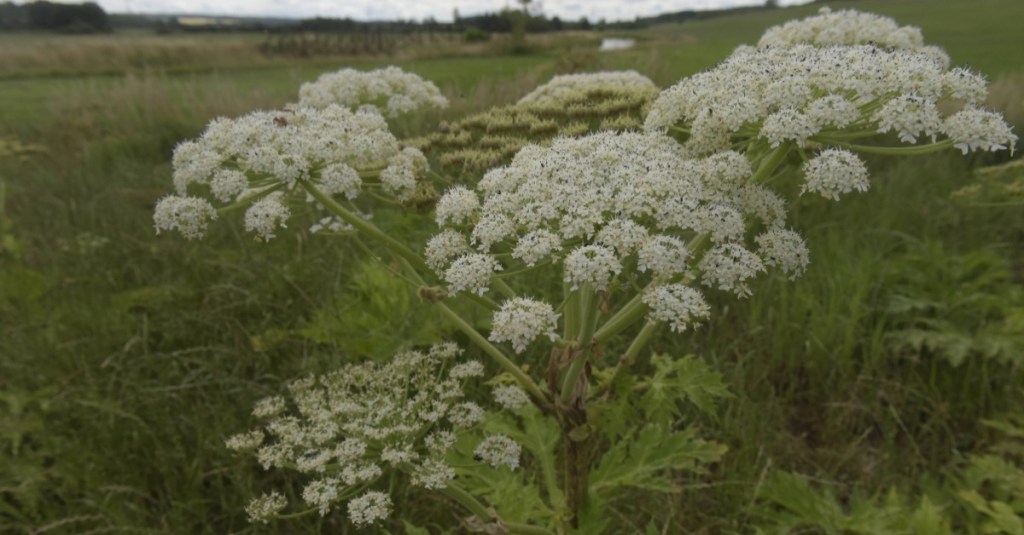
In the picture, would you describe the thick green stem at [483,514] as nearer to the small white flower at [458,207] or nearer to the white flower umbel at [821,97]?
the small white flower at [458,207]

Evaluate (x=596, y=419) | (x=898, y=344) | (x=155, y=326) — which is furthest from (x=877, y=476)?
(x=155, y=326)

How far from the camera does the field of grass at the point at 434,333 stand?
14.5ft

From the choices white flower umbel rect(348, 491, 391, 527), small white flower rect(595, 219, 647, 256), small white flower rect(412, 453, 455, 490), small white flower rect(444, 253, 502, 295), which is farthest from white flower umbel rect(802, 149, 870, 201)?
white flower umbel rect(348, 491, 391, 527)

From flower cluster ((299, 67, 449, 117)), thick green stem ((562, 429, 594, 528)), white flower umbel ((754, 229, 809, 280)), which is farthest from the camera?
flower cluster ((299, 67, 449, 117))

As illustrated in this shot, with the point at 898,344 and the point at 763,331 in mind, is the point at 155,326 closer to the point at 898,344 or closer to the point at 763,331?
the point at 763,331

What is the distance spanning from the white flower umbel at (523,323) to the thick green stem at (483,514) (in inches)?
41.9

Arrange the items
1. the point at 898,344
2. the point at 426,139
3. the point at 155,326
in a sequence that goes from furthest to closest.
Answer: the point at 155,326 < the point at 898,344 < the point at 426,139

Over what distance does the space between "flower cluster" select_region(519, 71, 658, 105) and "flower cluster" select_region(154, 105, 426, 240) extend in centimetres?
118

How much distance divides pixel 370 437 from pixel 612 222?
1.48 m

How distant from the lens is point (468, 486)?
12.6 ft

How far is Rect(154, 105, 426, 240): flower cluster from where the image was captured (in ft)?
9.57

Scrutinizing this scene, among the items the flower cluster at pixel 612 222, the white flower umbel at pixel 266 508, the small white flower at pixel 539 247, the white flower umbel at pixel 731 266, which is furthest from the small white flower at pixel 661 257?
the white flower umbel at pixel 266 508

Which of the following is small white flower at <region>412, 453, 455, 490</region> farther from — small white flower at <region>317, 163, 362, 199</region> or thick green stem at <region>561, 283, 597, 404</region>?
small white flower at <region>317, 163, 362, 199</region>

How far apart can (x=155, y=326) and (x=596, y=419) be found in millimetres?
4799
